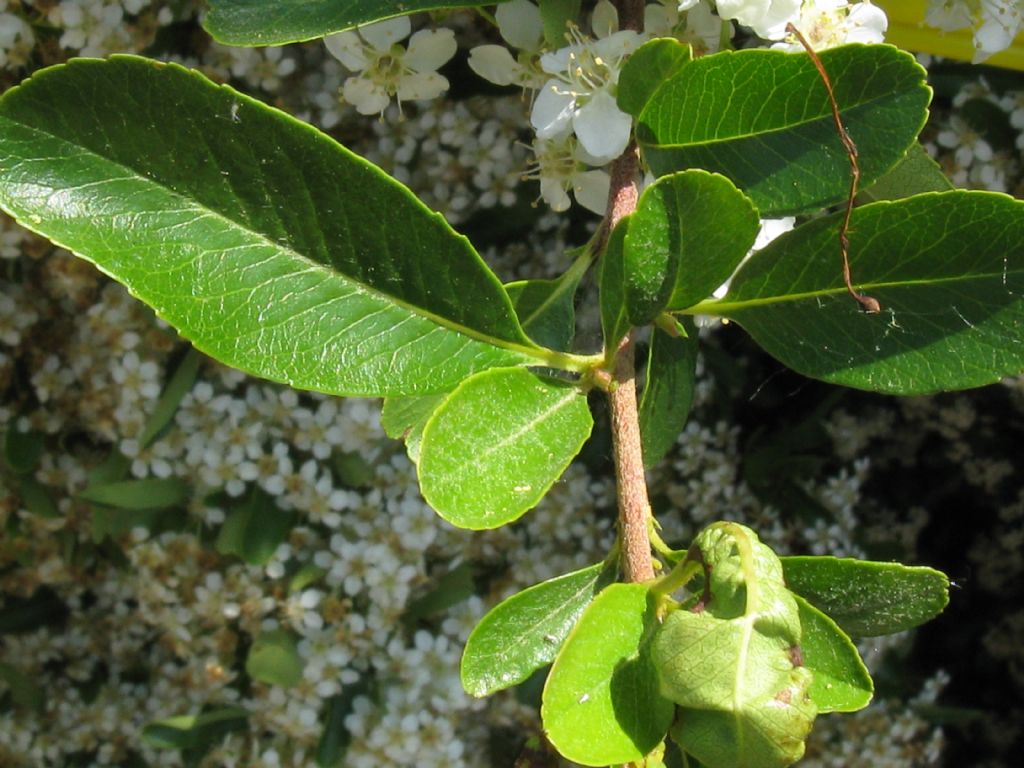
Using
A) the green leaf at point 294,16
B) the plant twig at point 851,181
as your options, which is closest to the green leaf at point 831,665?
the plant twig at point 851,181

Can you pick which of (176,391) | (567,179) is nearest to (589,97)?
(567,179)

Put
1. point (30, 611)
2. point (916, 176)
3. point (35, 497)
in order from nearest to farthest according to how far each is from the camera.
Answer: point (916, 176), point (35, 497), point (30, 611)

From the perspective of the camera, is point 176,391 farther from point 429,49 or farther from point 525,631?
point 525,631

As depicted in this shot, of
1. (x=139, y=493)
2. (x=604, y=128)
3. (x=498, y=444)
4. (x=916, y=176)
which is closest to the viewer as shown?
(x=498, y=444)

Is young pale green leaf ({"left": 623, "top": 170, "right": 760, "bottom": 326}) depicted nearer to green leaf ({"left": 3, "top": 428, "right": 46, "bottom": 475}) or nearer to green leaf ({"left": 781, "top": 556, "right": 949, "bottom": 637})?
green leaf ({"left": 781, "top": 556, "right": 949, "bottom": 637})

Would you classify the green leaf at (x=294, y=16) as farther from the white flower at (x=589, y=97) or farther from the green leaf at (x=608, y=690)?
the green leaf at (x=608, y=690)

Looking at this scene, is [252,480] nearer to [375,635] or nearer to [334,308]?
[375,635]

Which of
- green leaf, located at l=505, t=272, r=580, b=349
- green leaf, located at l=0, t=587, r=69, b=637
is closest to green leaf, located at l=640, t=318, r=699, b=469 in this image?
green leaf, located at l=505, t=272, r=580, b=349

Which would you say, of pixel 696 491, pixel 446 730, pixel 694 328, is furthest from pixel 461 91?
pixel 446 730
